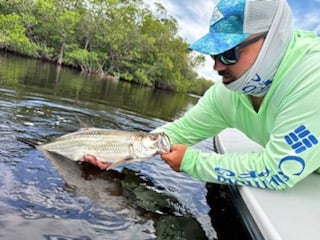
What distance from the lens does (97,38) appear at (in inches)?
1900

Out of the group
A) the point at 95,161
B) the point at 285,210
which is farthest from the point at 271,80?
the point at 95,161

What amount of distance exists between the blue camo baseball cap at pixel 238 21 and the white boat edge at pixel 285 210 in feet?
3.98

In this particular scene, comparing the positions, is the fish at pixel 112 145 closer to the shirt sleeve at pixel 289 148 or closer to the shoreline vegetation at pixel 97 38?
the shirt sleeve at pixel 289 148

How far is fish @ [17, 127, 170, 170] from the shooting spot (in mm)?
3428

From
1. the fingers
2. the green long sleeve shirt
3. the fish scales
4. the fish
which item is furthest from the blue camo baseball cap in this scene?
the fingers

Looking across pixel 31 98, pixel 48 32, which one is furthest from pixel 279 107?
pixel 48 32

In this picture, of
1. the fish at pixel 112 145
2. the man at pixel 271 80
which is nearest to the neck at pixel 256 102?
the man at pixel 271 80

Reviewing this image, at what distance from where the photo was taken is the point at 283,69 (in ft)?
8.53

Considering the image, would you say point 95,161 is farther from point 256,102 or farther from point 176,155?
point 256,102

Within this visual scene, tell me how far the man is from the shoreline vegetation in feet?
135

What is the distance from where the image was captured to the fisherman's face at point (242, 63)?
246 cm

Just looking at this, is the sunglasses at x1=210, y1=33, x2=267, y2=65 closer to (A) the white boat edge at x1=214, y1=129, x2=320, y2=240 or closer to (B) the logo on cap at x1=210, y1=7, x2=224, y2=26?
(B) the logo on cap at x1=210, y1=7, x2=224, y2=26

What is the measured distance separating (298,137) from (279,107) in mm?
317

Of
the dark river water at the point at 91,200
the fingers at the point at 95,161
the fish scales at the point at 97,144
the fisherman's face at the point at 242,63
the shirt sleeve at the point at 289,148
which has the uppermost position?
the fisherman's face at the point at 242,63
